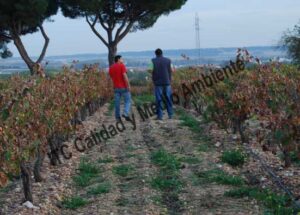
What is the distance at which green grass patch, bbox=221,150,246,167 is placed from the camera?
881cm

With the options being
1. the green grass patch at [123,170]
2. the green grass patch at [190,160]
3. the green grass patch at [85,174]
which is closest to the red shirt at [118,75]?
the green grass patch at [85,174]

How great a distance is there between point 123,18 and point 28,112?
2521 cm

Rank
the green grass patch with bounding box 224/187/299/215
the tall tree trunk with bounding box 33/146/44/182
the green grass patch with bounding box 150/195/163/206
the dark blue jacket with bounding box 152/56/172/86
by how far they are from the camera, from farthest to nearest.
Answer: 1. the dark blue jacket with bounding box 152/56/172/86
2. the tall tree trunk with bounding box 33/146/44/182
3. the green grass patch with bounding box 150/195/163/206
4. the green grass patch with bounding box 224/187/299/215

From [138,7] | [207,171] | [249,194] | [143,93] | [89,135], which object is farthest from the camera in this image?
[138,7]

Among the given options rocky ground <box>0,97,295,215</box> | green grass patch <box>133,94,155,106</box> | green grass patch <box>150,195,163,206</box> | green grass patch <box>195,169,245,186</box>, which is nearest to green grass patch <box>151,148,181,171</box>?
rocky ground <box>0,97,295,215</box>

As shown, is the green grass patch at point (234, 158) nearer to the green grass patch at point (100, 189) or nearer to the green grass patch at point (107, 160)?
the green grass patch at point (107, 160)

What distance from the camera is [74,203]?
716 cm

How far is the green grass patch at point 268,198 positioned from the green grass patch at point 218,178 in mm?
434

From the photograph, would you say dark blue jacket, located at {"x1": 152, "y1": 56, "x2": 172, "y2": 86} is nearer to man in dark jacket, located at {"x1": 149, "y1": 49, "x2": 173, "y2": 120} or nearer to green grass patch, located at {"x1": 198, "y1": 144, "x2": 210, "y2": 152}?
man in dark jacket, located at {"x1": 149, "y1": 49, "x2": 173, "y2": 120}

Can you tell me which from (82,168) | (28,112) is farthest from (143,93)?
(28,112)

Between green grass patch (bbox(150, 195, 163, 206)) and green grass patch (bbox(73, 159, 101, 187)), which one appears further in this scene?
green grass patch (bbox(73, 159, 101, 187))

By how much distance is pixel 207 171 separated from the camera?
8.45 m

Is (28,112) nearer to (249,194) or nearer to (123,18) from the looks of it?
(249,194)

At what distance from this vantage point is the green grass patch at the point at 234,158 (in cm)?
881
